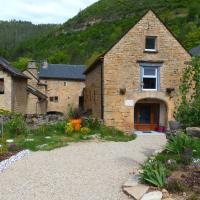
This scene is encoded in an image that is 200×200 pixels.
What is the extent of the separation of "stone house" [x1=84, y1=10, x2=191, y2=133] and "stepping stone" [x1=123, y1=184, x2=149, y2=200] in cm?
1600

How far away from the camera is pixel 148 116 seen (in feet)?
95.8

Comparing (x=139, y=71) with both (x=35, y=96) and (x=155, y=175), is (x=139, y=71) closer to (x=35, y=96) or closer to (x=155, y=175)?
(x=155, y=175)

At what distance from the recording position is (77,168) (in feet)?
43.6

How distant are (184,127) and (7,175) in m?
7.27

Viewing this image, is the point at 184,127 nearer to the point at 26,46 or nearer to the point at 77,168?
the point at 77,168

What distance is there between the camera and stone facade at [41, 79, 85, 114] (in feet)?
170

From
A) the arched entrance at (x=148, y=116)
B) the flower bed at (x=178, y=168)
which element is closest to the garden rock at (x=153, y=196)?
the flower bed at (x=178, y=168)

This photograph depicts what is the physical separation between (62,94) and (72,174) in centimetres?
4025

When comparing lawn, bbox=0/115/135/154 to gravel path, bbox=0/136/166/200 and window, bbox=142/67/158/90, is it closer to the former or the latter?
gravel path, bbox=0/136/166/200

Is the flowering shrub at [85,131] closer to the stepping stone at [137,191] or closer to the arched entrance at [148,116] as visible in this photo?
the arched entrance at [148,116]

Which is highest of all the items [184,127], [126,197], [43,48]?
[43,48]

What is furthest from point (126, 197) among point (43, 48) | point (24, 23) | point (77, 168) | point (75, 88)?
point (24, 23)

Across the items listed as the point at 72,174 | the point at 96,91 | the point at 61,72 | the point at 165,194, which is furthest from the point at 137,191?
the point at 61,72

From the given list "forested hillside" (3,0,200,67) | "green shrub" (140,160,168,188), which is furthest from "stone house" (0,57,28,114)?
"forested hillside" (3,0,200,67)
